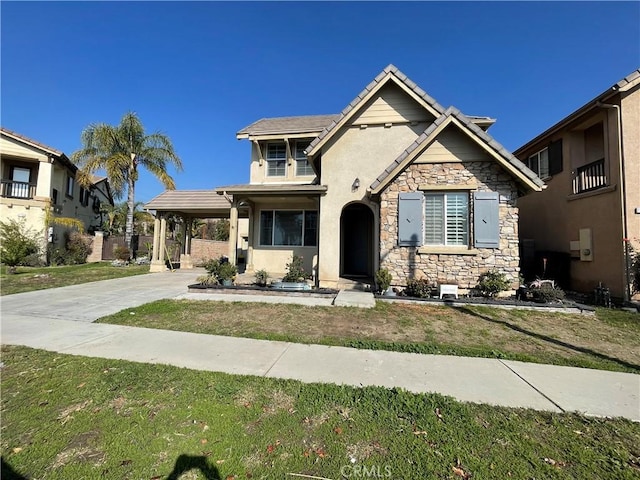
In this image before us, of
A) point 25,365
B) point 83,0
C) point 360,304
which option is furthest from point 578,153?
point 83,0

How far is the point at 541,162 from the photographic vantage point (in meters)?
13.4

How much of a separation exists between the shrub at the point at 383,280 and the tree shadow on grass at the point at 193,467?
7.28m

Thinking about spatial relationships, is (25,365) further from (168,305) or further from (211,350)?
(168,305)

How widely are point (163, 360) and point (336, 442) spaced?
3.08 meters

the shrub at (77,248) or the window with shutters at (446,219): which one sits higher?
the window with shutters at (446,219)

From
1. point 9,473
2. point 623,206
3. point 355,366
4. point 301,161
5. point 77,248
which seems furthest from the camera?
point 77,248

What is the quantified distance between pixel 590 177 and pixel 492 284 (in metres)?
6.08

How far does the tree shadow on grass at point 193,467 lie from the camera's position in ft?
7.41

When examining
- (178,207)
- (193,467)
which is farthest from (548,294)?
(178,207)

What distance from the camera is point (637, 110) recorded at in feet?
29.4

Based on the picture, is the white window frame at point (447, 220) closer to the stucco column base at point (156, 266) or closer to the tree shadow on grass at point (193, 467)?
the tree shadow on grass at point (193, 467)

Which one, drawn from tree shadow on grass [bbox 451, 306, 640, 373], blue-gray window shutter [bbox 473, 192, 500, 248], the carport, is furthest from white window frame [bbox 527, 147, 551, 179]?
the carport

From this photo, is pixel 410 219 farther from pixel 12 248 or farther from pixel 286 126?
pixel 12 248

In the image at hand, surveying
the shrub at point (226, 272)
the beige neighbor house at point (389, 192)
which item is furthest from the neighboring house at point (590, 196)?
the shrub at point (226, 272)
